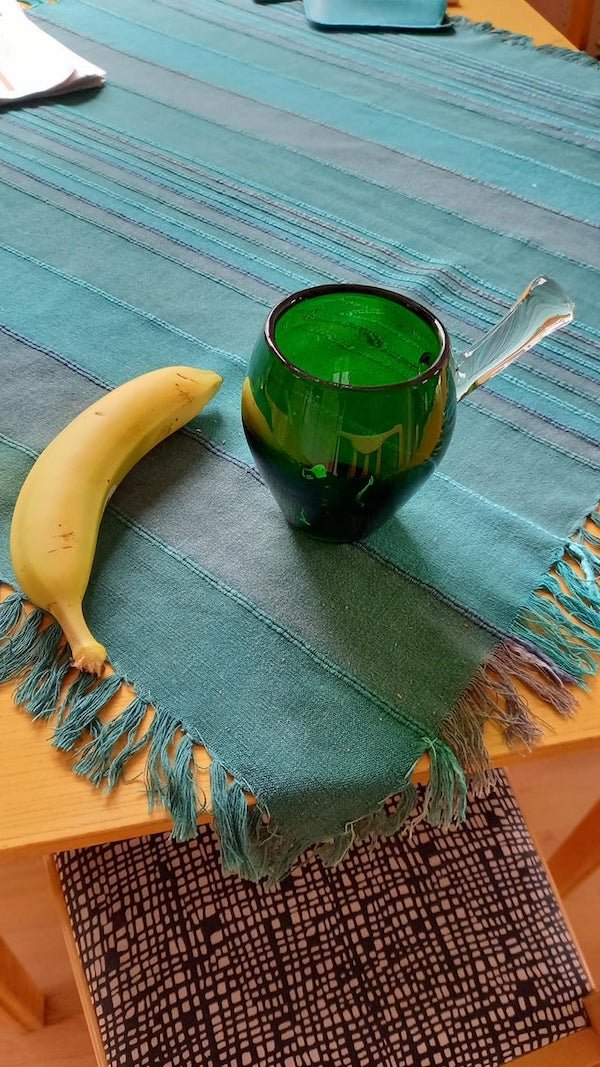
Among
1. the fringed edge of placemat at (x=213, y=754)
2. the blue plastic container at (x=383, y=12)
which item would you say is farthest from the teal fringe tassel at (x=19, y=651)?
the blue plastic container at (x=383, y=12)

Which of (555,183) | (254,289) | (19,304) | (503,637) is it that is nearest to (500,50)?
(555,183)

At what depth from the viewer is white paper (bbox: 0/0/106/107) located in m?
0.88

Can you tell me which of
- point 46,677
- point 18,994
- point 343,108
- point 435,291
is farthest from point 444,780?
point 343,108

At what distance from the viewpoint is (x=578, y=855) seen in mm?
866

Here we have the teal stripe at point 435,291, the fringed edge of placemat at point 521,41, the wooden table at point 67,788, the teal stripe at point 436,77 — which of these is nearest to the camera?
the wooden table at point 67,788

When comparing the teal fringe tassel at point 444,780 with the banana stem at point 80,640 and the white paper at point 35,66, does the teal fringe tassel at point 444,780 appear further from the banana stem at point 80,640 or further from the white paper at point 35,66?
the white paper at point 35,66

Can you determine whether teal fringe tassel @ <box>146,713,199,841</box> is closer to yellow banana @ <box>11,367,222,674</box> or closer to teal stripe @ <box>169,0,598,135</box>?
yellow banana @ <box>11,367,222,674</box>

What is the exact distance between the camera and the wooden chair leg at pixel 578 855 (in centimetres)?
83

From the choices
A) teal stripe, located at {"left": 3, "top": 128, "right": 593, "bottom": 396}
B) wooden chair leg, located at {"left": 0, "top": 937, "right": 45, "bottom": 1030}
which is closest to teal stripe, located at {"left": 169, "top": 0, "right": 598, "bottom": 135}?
teal stripe, located at {"left": 3, "top": 128, "right": 593, "bottom": 396}

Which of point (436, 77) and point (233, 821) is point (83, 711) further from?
point (436, 77)

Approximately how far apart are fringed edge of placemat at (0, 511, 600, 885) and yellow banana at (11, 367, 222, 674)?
0.8 inches

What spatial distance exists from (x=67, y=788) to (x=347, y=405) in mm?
Result: 240

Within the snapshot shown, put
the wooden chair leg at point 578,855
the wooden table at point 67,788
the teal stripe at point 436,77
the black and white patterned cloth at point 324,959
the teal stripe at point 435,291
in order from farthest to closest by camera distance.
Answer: the teal stripe at point 436,77 → the wooden chair leg at point 578,855 → the teal stripe at point 435,291 → the black and white patterned cloth at point 324,959 → the wooden table at point 67,788

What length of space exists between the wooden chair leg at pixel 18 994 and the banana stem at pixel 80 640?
46 centimetres
